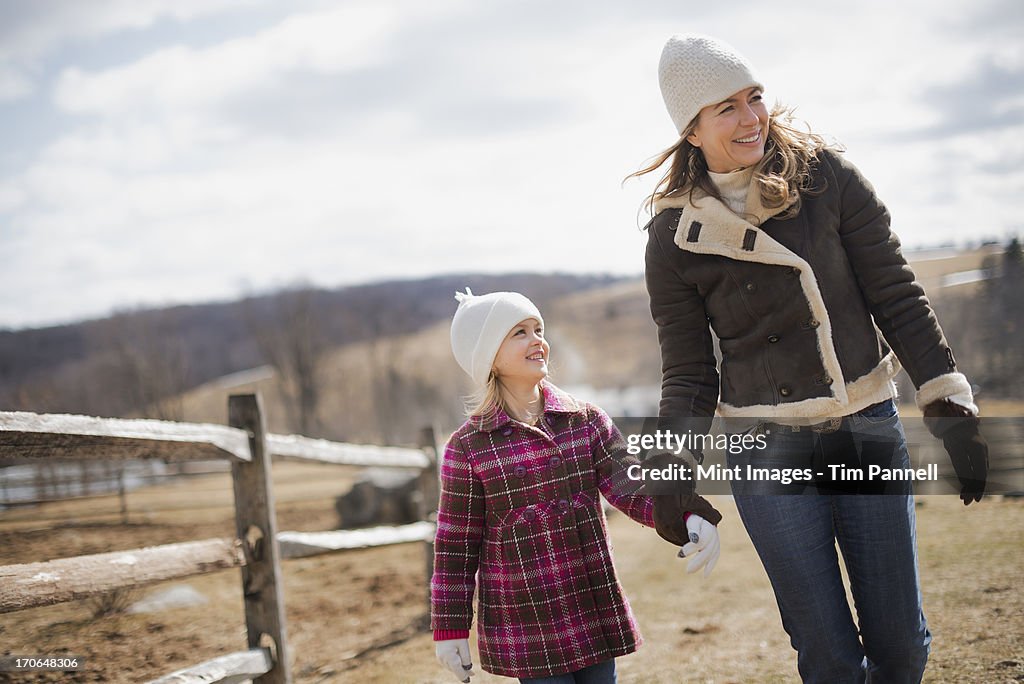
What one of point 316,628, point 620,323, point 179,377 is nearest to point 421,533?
point 316,628

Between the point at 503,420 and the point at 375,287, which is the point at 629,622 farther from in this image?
the point at 375,287

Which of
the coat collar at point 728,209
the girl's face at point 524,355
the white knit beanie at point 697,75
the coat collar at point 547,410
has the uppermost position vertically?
the white knit beanie at point 697,75

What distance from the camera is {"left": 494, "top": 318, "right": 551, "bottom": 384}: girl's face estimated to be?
8.75ft

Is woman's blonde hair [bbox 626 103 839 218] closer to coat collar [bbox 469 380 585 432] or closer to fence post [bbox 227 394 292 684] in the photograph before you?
coat collar [bbox 469 380 585 432]

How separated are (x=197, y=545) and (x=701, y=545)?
9.04 feet

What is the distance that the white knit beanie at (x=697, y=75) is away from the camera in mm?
2324

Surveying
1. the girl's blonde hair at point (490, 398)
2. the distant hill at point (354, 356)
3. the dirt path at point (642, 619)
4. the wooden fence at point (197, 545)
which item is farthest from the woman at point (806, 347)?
the wooden fence at point (197, 545)

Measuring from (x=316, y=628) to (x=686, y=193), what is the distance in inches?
214

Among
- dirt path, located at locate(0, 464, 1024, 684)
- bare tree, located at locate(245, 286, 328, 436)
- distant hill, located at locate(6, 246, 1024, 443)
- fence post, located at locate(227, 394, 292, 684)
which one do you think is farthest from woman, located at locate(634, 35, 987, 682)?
bare tree, located at locate(245, 286, 328, 436)

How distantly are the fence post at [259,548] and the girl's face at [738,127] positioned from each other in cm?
312

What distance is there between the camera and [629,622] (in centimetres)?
258

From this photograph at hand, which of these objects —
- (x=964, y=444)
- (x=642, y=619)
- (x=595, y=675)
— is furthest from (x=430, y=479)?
(x=964, y=444)

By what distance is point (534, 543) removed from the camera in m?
2.57

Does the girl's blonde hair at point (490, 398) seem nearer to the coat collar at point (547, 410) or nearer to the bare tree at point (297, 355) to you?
the coat collar at point (547, 410)
